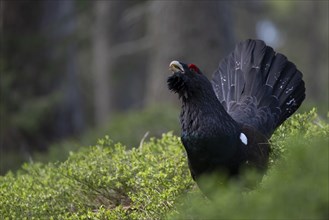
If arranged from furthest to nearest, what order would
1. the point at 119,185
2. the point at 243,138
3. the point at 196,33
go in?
1. the point at 196,33
2. the point at 119,185
3. the point at 243,138

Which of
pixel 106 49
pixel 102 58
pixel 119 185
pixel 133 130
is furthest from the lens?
pixel 106 49

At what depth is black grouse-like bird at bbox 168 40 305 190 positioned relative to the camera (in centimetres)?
522

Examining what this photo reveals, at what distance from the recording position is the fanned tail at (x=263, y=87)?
6516 mm

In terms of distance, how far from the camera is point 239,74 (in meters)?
6.81

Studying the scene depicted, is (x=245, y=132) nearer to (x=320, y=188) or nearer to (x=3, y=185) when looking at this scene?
(x=3, y=185)

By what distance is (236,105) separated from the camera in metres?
6.73

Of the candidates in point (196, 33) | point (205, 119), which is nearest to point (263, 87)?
point (205, 119)

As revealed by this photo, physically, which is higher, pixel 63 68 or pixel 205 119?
pixel 63 68

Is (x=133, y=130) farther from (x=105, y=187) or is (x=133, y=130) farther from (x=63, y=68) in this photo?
(x=105, y=187)

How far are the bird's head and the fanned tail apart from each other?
105cm

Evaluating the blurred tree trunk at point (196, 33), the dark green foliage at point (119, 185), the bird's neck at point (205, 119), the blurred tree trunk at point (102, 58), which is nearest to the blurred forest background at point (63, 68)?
the blurred tree trunk at point (196, 33)

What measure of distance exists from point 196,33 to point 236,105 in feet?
24.9

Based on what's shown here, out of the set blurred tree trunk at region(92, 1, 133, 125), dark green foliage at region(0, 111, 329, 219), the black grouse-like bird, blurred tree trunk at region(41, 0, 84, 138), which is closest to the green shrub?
dark green foliage at region(0, 111, 329, 219)

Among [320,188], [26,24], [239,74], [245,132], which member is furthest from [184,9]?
[320,188]
